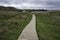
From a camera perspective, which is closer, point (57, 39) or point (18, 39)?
point (18, 39)

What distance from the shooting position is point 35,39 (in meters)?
16.6

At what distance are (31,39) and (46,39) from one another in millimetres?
1896

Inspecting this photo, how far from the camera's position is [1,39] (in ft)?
56.9

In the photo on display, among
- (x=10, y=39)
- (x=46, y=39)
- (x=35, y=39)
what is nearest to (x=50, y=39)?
(x=46, y=39)

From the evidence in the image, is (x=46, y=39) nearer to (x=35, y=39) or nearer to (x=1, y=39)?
(x=35, y=39)

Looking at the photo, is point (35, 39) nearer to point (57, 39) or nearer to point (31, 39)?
point (31, 39)

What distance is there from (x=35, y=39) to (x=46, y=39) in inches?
58.8

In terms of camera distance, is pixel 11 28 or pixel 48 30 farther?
pixel 11 28

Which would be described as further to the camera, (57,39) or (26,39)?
(57,39)

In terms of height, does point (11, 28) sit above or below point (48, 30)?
below

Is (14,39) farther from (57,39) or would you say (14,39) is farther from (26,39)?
(57,39)

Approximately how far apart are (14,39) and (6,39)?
0.85m

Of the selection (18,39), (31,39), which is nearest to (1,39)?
(18,39)

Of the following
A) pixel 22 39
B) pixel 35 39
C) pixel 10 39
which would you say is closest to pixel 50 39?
pixel 35 39
